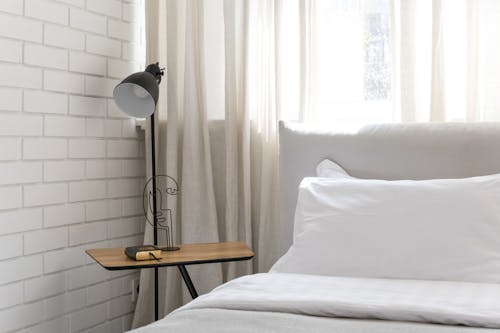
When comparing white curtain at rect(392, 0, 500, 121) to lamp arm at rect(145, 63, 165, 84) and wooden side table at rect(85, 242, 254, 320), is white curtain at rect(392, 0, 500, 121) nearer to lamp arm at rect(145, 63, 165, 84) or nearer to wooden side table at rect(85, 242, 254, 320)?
wooden side table at rect(85, 242, 254, 320)

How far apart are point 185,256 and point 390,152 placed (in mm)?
939

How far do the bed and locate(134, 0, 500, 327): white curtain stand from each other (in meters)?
0.17

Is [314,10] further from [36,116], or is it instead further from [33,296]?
[33,296]

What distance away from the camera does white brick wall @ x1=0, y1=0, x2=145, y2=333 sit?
2.87 m

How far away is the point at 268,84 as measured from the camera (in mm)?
3326

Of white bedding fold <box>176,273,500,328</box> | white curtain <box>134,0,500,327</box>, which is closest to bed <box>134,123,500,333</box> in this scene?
white bedding fold <box>176,273,500,328</box>

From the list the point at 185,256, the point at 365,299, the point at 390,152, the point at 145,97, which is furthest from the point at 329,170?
the point at 365,299

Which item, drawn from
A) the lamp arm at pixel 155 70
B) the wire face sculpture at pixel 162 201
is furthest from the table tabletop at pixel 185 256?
the lamp arm at pixel 155 70

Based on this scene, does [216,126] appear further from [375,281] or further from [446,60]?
[375,281]

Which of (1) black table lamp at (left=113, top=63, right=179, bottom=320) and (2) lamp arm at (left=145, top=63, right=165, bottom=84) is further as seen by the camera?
(2) lamp arm at (left=145, top=63, right=165, bottom=84)

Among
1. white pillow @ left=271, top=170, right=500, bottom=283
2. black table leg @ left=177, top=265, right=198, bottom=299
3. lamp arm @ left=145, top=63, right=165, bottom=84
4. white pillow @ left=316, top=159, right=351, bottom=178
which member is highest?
lamp arm @ left=145, top=63, right=165, bottom=84

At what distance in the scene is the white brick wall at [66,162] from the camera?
2865 millimetres

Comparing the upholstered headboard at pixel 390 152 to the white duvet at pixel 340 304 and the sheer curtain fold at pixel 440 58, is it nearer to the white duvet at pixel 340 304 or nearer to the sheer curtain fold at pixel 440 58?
the sheer curtain fold at pixel 440 58

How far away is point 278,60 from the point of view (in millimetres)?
3271
